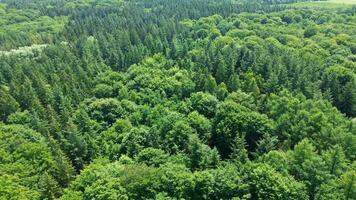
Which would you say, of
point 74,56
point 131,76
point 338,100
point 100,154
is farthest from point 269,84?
point 74,56

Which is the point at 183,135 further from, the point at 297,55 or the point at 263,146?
the point at 297,55

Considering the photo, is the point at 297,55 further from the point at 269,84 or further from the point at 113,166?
the point at 113,166

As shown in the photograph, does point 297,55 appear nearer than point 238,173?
No

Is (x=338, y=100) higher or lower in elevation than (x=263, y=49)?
lower

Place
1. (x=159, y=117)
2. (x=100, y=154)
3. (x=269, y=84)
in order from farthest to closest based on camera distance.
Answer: (x=269, y=84), (x=159, y=117), (x=100, y=154)

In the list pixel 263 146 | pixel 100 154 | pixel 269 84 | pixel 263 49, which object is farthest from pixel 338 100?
pixel 100 154

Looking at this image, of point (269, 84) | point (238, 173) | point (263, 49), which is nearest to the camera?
point (238, 173)
